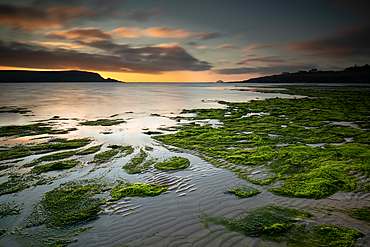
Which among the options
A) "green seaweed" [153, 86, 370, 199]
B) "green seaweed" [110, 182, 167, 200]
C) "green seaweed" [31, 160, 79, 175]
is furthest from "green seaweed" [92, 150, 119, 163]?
"green seaweed" [153, 86, 370, 199]

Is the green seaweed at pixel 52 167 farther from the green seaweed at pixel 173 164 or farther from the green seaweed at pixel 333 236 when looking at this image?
the green seaweed at pixel 333 236

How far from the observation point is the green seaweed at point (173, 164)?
5.60 m

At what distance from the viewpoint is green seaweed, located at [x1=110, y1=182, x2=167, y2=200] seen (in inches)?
166

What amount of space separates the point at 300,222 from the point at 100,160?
577cm

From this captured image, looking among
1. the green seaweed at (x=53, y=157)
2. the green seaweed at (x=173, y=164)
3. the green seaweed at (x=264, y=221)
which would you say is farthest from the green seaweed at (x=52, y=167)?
the green seaweed at (x=264, y=221)

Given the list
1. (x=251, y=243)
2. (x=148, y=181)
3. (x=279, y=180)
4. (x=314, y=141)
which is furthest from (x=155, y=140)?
(x=314, y=141)

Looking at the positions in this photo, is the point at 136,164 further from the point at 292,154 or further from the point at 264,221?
the point at 292,154

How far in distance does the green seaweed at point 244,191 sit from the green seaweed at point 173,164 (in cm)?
183

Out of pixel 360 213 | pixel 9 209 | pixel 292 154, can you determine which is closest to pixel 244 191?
pixel 360 213

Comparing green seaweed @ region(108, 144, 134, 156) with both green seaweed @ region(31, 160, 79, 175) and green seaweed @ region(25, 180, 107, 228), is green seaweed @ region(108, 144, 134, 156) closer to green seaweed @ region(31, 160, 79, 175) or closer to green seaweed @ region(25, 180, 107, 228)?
green seaweed @ region(31, 160, 79, 175)

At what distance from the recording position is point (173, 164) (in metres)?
5.79

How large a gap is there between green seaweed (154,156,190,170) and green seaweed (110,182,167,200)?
3.41 feet

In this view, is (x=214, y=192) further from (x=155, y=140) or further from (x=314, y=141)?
(x=314, y=141)

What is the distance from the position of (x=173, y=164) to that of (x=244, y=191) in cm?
235
